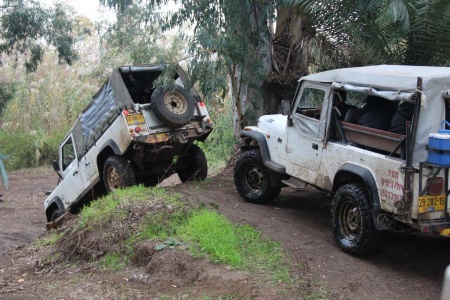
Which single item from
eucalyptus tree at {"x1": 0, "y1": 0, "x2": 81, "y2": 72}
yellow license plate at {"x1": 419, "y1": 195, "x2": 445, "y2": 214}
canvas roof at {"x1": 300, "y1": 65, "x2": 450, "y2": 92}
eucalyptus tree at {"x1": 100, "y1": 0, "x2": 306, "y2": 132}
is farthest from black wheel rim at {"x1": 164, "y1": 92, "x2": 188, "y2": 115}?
eucalyptus tree at {"x1": 0, "y1": 0, "x2": 81, "y2": 72}

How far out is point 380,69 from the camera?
23.3 feet

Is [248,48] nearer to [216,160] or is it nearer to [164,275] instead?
[164,275]

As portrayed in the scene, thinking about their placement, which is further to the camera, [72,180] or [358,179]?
[72,180]

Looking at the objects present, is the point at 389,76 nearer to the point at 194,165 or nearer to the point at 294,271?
the point at 294,271

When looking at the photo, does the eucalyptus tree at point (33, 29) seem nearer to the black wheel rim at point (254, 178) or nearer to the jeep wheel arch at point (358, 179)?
the black wheel rim at point (254, 178)

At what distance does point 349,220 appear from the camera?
693cm

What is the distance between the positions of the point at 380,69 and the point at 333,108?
757mm

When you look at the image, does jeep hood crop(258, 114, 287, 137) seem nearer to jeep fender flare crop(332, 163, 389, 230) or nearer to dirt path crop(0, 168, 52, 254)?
jeep fender flare crop(332, 163, 389, 230)

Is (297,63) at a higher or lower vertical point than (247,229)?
higher

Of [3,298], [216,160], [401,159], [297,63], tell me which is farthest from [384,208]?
[216,160]

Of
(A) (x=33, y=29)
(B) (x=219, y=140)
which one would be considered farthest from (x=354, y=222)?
(A) (x=33, y=29)

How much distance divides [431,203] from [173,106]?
559 centimetres

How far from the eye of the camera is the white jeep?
5895 mm

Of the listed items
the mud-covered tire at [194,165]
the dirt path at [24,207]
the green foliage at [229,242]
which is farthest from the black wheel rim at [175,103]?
the dirt path at [24,207]
